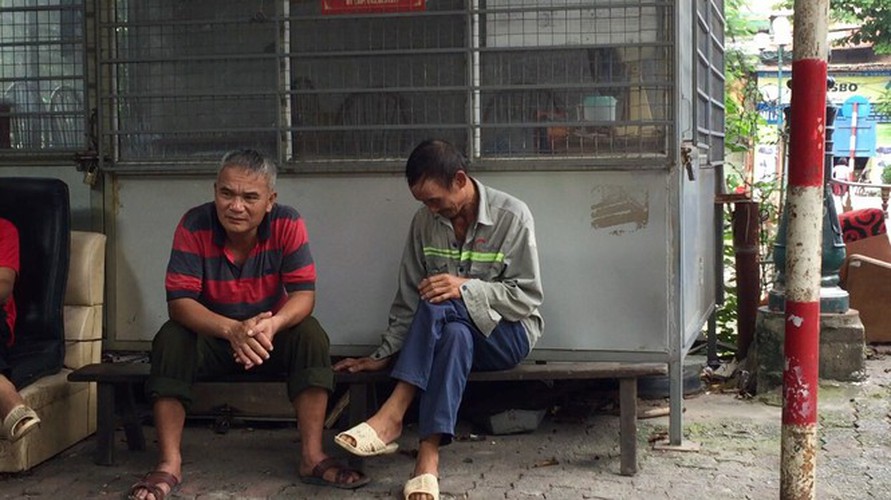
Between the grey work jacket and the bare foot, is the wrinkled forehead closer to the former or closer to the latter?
the grey work jacket

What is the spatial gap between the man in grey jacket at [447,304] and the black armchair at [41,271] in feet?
4.16

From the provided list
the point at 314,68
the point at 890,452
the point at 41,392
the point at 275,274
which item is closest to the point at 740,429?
the point at 890,452

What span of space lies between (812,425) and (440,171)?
165 centimetres

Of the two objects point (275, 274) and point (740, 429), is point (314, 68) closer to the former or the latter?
point (275, 274)

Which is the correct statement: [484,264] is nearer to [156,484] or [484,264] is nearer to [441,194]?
[441,194]

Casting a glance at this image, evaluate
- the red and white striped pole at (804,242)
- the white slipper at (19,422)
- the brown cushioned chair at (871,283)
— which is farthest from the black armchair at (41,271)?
the brown cushioned chair at (871,283)

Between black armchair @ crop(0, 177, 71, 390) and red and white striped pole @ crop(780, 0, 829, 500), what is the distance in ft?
9.92

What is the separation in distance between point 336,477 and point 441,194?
46.6 inches

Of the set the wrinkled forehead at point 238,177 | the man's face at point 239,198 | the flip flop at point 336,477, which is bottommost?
the flip flop at point 336,477

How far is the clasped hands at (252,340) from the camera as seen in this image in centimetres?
388

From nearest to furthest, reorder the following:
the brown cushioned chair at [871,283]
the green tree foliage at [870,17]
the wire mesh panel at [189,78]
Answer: the wire mesh panel at [189,78], the brown cushioned chair at [871,283], the green tree foliage at [870,17]

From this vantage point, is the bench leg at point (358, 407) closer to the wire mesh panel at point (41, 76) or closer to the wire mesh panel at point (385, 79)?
the wire mesh panel at point (385, 79)

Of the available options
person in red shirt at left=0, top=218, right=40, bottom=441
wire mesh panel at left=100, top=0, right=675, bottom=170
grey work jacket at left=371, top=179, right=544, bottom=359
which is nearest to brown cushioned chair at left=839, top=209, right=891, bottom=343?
wire mesh panel at left=100, top=0, right=675, bottom=170

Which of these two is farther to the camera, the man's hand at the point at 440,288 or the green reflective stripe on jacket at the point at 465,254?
the green reflective stripe on jacket at the point at 465,254
